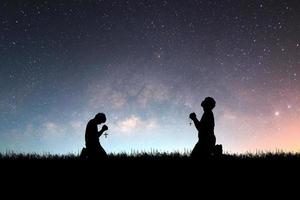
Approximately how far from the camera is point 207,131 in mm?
11438

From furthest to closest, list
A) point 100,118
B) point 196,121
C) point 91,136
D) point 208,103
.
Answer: point 91,136 < point 100,118 < point 196,121 < point 208,103

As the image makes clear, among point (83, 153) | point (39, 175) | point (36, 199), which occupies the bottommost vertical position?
point (36, 199)

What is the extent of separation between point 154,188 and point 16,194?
2.74 m

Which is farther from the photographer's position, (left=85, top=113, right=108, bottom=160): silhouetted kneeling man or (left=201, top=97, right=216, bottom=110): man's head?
(left=85, top=113, right=108, bottom=160): silhouetted kneeling man

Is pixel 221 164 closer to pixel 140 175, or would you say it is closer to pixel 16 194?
pixel 140 175

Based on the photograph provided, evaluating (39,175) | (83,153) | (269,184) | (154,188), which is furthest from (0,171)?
(269,184)

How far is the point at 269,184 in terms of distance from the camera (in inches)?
341

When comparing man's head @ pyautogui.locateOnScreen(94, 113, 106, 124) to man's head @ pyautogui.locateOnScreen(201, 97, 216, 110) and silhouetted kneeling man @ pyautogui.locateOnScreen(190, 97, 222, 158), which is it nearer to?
silhouetted kneeling man @ pyautogui.locateOnScreen(190, 97, 222, 158)

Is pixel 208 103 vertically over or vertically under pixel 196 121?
over

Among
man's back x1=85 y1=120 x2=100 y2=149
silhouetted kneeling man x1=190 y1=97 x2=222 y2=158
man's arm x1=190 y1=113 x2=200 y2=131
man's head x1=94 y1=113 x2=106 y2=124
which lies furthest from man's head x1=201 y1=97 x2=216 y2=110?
man's back x1=85 y1=120 x2=100 y2=149

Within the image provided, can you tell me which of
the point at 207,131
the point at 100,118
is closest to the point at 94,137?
the point at 100,118

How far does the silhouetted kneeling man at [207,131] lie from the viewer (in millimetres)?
11375

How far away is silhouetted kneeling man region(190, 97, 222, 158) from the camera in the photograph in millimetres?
11375

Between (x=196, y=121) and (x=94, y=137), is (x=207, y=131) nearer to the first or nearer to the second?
(x=196, y=121)
